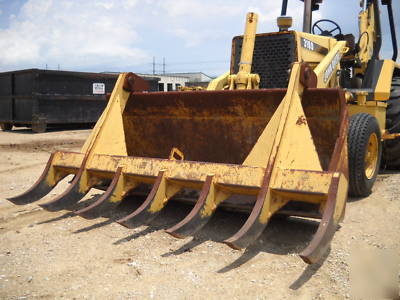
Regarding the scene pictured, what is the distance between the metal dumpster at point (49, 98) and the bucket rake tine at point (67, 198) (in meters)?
8.80

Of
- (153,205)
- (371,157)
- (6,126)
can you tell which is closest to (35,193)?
(153,205)

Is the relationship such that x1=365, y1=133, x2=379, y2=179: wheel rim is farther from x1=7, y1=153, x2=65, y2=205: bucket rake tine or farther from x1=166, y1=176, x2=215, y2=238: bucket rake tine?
x1=7, y1=153, x2=65, y2=205: bucket rake tine

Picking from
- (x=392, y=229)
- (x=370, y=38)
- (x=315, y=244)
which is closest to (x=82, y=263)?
(x=315, y=244)

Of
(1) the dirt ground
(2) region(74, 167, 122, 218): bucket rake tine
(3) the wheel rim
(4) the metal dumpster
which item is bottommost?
(1) the dirt ground

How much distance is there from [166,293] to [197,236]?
0.92 meters

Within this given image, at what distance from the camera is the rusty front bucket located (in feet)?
9.11

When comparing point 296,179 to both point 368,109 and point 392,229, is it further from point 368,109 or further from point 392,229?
point 368,109

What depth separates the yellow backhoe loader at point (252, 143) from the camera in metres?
2.84

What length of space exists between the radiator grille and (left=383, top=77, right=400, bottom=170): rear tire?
196 centimetres

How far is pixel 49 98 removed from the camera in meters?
11.8

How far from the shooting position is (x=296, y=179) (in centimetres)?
279

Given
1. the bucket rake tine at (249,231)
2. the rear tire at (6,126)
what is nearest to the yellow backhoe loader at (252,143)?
the bucket rake tine at (249,231)

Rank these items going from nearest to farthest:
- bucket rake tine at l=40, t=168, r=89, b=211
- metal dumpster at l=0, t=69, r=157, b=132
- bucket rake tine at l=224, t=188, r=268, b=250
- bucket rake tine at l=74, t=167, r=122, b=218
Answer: bucket rake tine at l=224, t=188, r=268, b=250, bucket rake tine at l=74, t=167, r=122, b=218, bucket rake tine at l=40, t=168, r=89, b=211, metal dumpster at l=0, t=69, r=157, b=132

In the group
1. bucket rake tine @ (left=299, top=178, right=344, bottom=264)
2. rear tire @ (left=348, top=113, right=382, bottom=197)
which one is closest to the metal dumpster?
rear tire @ (left=348, top=113, right=382, bottom=197)
